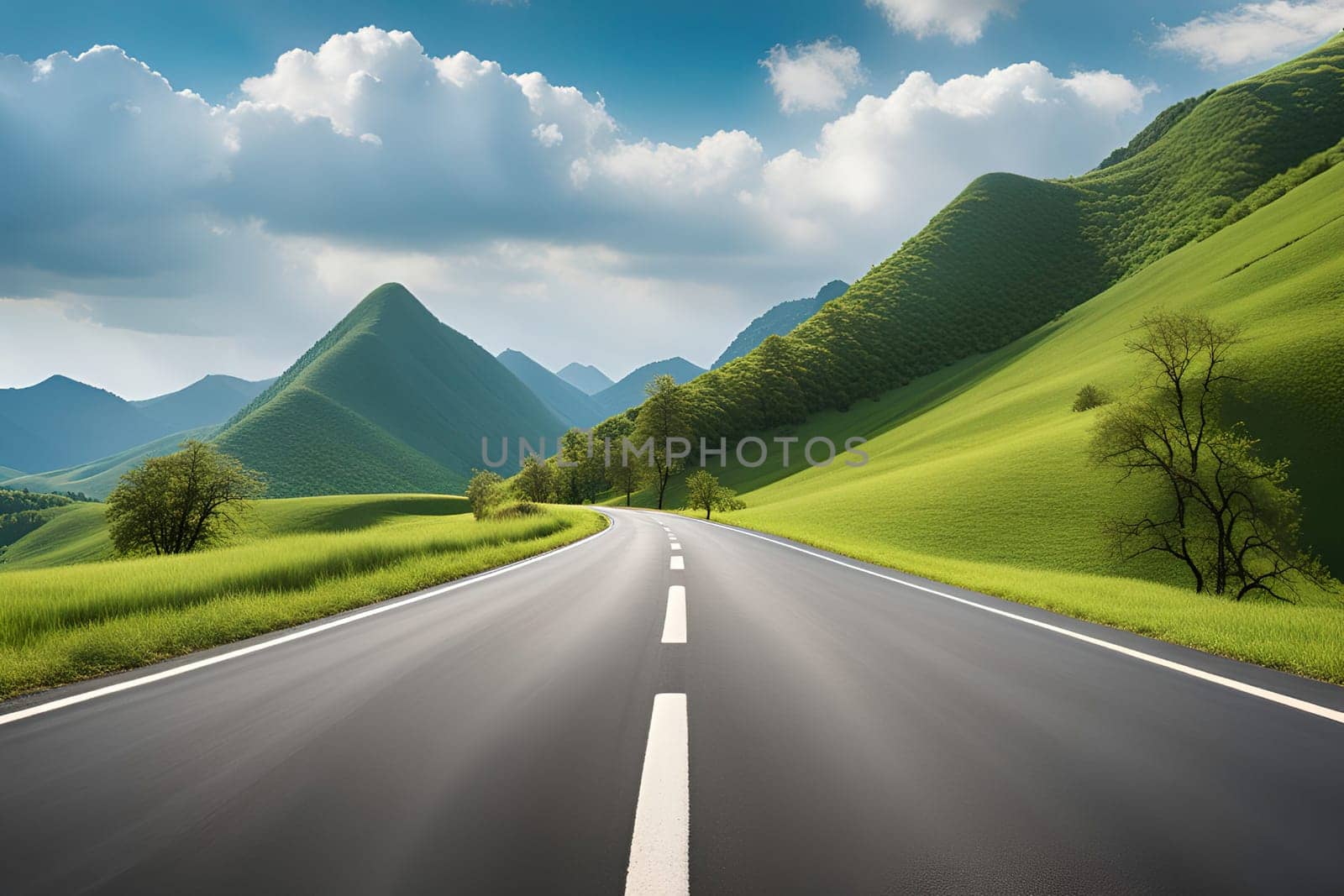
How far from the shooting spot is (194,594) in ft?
26.0

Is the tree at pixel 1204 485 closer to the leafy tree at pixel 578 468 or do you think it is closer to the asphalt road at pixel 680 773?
the asphalt road at pixel 680 773

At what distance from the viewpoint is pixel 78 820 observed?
8.66ft

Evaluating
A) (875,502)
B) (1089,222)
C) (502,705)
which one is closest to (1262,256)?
(875,502)

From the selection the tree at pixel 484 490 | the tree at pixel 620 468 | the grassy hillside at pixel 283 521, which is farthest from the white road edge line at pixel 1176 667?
the grassy hillside at pixel 283 521

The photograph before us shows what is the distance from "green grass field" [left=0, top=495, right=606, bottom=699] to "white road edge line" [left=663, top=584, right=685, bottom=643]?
441cm

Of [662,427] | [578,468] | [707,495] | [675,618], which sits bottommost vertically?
[707,495]

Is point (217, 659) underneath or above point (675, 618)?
above

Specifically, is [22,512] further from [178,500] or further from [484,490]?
[178,500]

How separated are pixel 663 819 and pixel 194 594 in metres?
8.20

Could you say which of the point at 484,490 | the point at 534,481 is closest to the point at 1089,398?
the point at 484,490

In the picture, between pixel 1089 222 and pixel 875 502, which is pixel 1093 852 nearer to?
pixel 875 502

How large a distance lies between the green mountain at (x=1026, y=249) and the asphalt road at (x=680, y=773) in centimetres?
9007

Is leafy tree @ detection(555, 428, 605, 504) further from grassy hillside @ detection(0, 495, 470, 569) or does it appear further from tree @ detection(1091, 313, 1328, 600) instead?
tree @ detection(1091, 313, 1328, 600)

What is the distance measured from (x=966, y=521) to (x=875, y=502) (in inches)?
262
